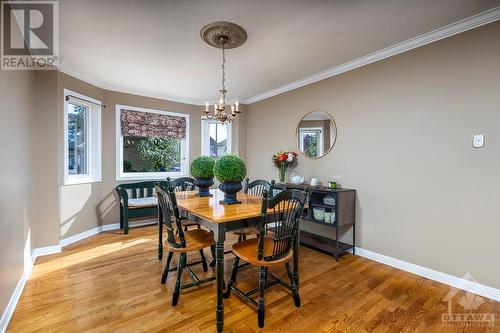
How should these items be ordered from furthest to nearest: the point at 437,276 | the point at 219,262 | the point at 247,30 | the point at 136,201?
the point at 136,201 → the point at 437,276 → the point at 247,30 → the point at 219,262

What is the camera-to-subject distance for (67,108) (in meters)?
3.40

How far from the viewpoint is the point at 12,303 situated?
191 centimetres

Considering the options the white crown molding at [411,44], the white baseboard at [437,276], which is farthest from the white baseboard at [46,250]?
the white crown molding at [411,44]

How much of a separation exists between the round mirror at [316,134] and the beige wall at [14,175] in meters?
3.41

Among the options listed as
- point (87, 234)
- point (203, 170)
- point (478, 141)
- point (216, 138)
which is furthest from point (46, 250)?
point (478, 141)

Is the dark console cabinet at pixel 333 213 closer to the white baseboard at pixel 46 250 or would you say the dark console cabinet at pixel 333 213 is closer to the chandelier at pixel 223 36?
the chandelier at pixel 223 36

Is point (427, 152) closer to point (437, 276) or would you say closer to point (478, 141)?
point (478, 141)

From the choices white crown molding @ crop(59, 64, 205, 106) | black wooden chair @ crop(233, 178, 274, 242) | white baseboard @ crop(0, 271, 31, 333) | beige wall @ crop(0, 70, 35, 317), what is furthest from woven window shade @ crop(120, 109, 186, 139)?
white baseboard @ crop(0, 271, 31, 333)

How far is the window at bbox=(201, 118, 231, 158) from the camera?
515 centimetres

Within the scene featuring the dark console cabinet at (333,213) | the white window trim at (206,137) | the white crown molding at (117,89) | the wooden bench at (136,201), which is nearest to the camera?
the dark console cabinet at (333,213)

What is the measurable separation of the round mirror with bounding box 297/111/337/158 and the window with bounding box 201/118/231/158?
182 centimetres

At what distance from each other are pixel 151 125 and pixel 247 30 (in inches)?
117

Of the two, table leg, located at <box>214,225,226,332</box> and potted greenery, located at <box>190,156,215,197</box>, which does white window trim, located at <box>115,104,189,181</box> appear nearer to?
potted greenery, located at <box>190,156,215,197</box>

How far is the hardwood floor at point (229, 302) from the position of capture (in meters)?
1.76
